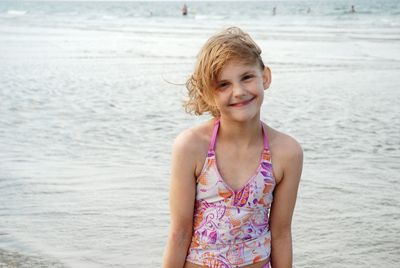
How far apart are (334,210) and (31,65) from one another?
10460mm

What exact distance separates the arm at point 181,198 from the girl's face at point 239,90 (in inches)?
7.5

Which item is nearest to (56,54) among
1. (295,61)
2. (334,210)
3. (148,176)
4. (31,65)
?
(31,65)

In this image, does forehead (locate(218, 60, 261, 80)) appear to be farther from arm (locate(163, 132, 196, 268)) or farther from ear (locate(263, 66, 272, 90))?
arm (locate(163, 132, 196, 268))

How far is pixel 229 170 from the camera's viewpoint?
95.7 inches

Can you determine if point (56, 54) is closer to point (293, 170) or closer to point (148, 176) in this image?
point (148, 176)

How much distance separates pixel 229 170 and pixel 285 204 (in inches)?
11.1

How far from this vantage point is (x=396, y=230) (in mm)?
4332

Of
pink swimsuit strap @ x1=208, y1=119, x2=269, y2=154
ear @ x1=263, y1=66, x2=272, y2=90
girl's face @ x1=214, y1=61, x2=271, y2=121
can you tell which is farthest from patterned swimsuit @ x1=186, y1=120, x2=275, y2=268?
ear @ x1=263, y1=66, x2=272, y2=90

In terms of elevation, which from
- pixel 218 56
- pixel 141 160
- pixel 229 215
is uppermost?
pixel 218 56

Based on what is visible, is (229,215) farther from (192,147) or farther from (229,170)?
(192,147)

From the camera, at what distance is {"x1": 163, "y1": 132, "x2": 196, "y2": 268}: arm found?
239cm

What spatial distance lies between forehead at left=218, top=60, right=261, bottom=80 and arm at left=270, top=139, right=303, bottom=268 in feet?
1.12

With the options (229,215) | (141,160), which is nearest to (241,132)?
(229,215)

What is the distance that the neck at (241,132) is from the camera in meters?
2.47
